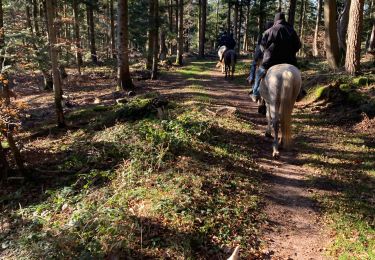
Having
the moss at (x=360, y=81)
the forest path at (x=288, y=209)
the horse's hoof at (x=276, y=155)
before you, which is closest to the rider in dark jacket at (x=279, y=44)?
the forest path at (x=288, y=209)

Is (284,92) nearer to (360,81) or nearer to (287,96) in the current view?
(287,96)

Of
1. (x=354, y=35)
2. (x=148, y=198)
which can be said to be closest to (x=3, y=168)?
(x=148, y=198)

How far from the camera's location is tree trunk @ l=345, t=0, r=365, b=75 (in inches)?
459

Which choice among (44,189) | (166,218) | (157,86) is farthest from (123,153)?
(157,86)

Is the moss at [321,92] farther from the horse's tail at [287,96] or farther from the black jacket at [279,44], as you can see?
the horse's tail at [287,96]

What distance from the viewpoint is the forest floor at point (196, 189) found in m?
4.83

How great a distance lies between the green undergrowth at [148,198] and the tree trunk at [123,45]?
6.99 meters

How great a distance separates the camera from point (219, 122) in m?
9.93

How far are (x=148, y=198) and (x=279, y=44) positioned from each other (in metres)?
5.72

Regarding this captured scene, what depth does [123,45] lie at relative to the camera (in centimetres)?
1625

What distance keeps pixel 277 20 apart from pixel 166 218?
6644 millimetres

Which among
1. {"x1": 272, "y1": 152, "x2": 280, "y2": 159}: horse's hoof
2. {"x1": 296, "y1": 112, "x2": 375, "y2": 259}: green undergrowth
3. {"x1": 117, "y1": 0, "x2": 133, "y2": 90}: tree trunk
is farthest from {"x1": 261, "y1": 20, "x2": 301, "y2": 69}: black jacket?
{"x1": 117, "y1": 0, "x2": 133, "y2": 90}: tree trunk

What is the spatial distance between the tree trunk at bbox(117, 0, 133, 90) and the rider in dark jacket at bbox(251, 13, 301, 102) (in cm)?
874

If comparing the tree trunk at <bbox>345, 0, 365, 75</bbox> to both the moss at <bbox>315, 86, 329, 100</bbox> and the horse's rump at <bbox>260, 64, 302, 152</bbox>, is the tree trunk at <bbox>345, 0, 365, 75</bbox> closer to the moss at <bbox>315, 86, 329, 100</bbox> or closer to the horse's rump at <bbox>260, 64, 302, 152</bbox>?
the moss at <bbox>315, 86, 329, 100</bbox>
